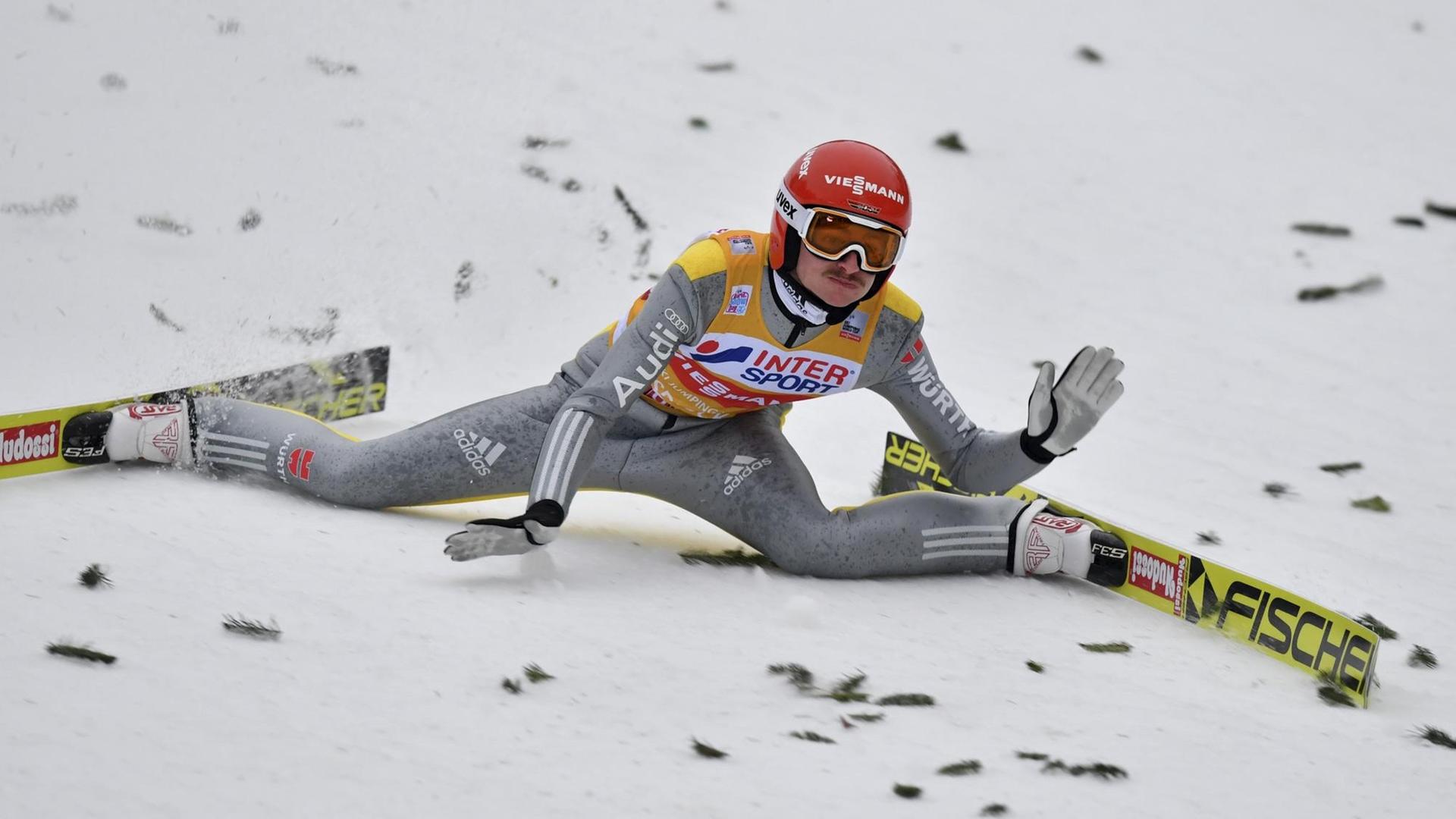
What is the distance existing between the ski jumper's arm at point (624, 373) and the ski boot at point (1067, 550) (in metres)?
1.22

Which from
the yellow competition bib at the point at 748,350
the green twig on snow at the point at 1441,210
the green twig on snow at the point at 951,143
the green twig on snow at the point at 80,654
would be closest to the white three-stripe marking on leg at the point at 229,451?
the yellow competition bib at the point at 748,350

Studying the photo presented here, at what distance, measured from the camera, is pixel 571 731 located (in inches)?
120

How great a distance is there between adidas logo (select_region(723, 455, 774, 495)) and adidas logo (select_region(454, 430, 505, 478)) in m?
0.72

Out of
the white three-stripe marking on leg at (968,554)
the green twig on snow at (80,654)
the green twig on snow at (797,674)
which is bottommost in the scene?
the green twig on snow at (80,654)

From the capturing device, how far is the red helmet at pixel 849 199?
4012mm

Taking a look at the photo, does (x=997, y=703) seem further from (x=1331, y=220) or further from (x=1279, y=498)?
(x=1331, y=220)

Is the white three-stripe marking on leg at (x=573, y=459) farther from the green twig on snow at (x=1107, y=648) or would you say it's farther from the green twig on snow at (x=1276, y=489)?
the green twig on snow at (x=1276, y=489)

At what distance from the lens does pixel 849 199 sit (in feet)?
13.1

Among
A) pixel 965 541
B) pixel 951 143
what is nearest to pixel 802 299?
pixel 965 541

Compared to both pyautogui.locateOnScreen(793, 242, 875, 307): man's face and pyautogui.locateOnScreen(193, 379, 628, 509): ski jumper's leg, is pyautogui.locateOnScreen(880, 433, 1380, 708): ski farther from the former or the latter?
pyautogui.locateOnScreen(193, 379, 628, 509): ski jumper's leg

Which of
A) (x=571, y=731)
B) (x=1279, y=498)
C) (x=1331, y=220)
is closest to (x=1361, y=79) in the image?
(x=1331, y=220)

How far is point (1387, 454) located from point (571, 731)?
4.63 metres

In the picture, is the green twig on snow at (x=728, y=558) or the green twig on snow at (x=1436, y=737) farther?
the green twig on snow at (x=728, y=558)

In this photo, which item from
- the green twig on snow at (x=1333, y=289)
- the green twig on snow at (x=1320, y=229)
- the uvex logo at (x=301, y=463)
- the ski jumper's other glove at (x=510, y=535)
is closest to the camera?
the ski jumper's other glove at (x=510, y=535)
